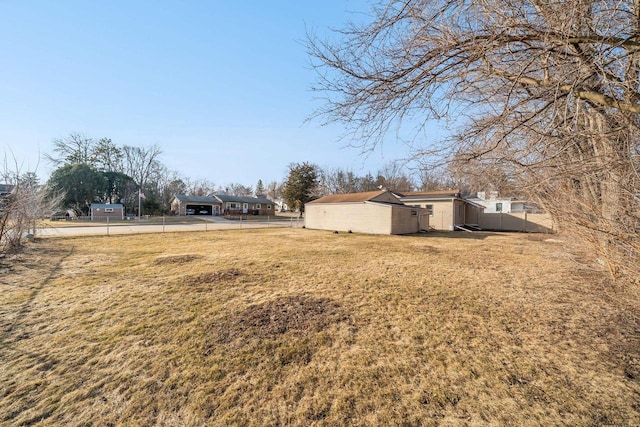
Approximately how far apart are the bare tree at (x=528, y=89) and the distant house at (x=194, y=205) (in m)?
40.6

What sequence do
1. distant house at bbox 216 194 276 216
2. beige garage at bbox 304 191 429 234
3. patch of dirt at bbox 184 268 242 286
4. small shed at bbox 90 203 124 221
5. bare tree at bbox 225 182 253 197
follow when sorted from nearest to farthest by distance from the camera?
patch of dirt at bbox 184 268 242 286 < beige garage at bbox 304 191 429 234 < small shed at bbox 90 203 124 221 < distant house at bbox 216 194 276 216 < bare tree at bbox 225 182 253 197

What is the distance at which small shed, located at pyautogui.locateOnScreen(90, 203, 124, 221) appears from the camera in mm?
30766

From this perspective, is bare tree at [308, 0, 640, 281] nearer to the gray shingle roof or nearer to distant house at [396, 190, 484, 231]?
distant house at [396, 190, 484, 231]

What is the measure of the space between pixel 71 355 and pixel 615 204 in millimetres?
6071

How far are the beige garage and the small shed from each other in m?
25.1

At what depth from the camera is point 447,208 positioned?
19984 mm

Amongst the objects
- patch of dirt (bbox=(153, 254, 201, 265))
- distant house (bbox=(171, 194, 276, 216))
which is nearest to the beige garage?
patch of dirt (bbox=(153, 254, 201, 265))

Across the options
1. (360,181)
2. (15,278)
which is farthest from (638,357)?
(360,181)

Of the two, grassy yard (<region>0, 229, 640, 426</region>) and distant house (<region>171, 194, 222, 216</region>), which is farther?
distant house (<region>171, 194, 222, 216</region>)

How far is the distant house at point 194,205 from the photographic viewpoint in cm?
3872

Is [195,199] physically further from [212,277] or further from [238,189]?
[212,277]

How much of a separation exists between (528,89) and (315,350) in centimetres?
393

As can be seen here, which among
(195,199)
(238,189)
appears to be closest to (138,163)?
(195,199)

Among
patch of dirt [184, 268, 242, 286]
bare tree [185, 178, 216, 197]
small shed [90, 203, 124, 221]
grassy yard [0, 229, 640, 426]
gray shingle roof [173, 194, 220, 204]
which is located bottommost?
grassy yard [0, 229, 640, 426]
